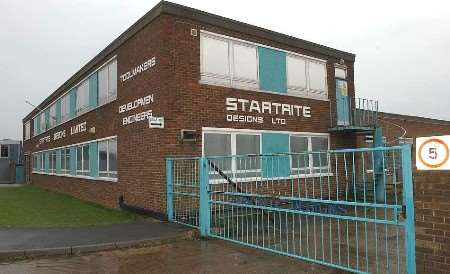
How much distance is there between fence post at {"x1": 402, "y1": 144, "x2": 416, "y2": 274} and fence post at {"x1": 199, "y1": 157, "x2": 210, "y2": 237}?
16.3 ft

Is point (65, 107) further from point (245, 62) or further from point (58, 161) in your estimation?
point (245, 62)

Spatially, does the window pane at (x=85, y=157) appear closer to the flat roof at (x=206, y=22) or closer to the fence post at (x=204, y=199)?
the flat roof at (x=206, y=22)

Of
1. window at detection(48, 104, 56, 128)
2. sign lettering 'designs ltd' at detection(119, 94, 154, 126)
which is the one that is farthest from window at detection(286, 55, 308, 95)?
window at detection(48, 104, 56, 128)

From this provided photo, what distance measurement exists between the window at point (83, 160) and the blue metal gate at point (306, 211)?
747 cm

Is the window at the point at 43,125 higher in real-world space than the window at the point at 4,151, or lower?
higher

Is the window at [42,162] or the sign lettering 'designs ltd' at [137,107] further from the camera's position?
the window at [42,162]

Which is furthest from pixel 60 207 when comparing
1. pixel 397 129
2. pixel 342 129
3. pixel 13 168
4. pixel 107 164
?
pixel 13 168

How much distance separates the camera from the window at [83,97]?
18291 mm

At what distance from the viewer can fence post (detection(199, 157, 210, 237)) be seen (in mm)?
9555

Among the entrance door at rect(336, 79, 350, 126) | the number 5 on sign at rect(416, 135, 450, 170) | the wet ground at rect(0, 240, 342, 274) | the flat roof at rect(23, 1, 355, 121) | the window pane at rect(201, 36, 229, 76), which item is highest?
the flat roof at rect(23, 1, 355, 121)

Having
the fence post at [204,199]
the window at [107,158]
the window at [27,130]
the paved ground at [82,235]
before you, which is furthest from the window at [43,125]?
the fence post at [204,199]

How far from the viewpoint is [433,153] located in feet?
16.1

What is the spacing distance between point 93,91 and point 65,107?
5955 mm

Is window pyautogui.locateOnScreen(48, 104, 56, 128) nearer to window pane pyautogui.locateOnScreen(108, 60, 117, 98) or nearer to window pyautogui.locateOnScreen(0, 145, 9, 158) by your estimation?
window pane pyautogui.locateOnScreen(108, 60, 117, 98)
